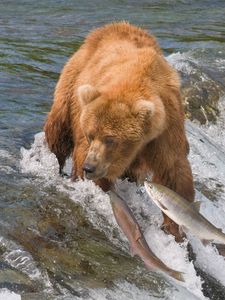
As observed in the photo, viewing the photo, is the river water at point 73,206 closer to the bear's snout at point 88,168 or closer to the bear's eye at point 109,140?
the bear's snout at point 88,168

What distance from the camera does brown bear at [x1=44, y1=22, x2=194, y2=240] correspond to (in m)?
5.80

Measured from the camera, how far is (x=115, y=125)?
19.1ft

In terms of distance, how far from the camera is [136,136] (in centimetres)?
587

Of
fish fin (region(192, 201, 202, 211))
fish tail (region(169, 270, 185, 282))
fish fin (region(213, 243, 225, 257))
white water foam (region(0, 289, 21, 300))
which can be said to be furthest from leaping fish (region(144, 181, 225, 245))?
fish fin (region(213, 243, 225, 257))

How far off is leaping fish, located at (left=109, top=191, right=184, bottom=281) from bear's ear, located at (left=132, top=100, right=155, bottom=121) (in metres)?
0.61

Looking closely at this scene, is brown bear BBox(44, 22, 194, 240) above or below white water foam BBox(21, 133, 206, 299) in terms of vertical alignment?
above

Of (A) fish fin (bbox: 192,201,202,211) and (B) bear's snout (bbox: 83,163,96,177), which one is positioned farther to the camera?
(B) bear's snout (bbox: 83,163,96,177)

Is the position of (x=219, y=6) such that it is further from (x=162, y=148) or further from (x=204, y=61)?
(x=162, y=148)

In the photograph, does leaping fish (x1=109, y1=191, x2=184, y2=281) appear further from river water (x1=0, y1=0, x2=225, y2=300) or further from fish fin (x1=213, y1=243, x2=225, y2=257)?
fish fin (x1=213, y1=243, x2=225, y2=257)

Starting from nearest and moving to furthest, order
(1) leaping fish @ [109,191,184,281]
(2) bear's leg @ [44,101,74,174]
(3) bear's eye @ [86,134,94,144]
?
(1) leaping fish @ [109,191,184,281], (3) bear's eye @ [86,134,94,144], (2) bear's leg @ [44,101,74,174]

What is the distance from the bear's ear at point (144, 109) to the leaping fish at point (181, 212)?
0.64 m

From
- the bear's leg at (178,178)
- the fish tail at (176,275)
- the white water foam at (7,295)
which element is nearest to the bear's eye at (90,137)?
the bear's leg at (178,178)

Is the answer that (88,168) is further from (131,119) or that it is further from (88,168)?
(131,119)

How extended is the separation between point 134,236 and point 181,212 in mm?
478
